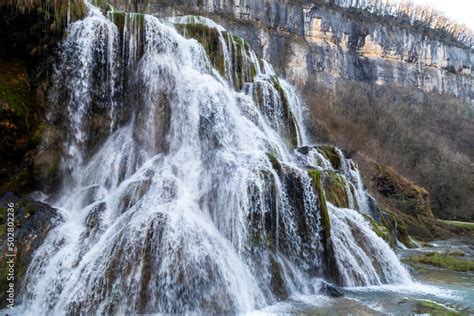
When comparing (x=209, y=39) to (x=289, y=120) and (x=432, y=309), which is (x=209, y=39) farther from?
(x=432, y=309)

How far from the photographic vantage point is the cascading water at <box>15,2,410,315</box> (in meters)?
7.37

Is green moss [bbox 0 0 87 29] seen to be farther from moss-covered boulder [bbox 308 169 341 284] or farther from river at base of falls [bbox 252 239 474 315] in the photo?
river at base of falls [bbox 252 239 474 315]

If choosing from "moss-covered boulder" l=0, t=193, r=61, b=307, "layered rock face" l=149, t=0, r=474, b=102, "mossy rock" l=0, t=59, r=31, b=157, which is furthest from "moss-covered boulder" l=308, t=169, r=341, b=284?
"layered rock face" l=149, t=0, r=474, b=102

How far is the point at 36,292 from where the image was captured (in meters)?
7.58

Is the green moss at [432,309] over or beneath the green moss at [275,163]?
beneath

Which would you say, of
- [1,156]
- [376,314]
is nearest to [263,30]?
[1,156]

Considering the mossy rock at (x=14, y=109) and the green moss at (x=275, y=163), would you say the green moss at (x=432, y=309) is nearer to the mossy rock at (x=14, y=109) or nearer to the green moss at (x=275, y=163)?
the green moss at (x=275, y=163)

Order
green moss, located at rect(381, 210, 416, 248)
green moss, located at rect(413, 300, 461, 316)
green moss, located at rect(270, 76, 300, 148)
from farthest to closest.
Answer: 1. green moss, located at rect(270, 76, 300, 148)
2. green moss, located at rect(381, 210, 416, 248)
3. green moss, located at rect(413, 300, 461, 316)

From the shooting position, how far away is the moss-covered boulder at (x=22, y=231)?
7883 mm

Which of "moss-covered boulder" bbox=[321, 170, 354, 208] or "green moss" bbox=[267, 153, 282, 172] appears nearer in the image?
"green moss" bbox=[267, 153, 282, 172]

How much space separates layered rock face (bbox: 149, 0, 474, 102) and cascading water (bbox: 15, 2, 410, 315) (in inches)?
1343

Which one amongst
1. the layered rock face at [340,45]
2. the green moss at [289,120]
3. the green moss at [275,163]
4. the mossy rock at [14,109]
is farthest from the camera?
the layered rock face at [340,45]

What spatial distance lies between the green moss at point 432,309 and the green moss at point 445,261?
5.20m

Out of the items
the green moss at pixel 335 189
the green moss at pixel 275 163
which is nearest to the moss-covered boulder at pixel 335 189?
the green moss at pixel 335 189
